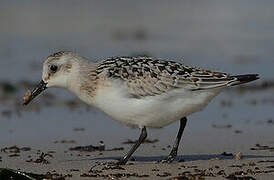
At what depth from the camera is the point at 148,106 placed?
22.2 feet

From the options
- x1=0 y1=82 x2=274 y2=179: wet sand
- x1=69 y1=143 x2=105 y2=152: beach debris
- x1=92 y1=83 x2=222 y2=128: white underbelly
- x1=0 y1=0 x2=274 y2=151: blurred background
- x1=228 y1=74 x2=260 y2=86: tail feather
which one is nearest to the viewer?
x1=0 y1=82 x2=274 y2=179: wet sand

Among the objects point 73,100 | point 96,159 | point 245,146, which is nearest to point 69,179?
point 96,159

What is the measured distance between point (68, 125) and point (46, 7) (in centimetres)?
976

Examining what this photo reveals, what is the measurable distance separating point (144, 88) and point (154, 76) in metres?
0.15

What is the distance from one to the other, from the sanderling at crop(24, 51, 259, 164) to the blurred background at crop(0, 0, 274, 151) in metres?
1.21

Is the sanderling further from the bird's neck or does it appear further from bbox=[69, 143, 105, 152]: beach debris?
bbox=[69, 143, 105, 152]: beach debris

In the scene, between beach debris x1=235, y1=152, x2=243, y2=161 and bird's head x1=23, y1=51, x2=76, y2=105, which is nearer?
beach debris x1=235, y1=152, x2=243, y2=161

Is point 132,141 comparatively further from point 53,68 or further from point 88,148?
point 53,68

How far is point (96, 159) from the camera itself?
23.4 ft

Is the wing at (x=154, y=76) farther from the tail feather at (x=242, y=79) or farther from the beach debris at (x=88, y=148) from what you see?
the beach debris at (x=88, y=148)

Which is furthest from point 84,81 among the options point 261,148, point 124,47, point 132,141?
point 124,47

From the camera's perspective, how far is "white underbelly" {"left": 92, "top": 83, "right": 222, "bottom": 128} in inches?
266

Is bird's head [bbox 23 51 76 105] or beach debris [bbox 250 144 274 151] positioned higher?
bird's head [bbox 23 51 76 105]

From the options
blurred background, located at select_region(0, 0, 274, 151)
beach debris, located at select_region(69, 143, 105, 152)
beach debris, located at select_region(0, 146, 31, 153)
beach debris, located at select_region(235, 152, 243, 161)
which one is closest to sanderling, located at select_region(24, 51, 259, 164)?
beach debris, located at select_region(235, 152, 243, 161)
